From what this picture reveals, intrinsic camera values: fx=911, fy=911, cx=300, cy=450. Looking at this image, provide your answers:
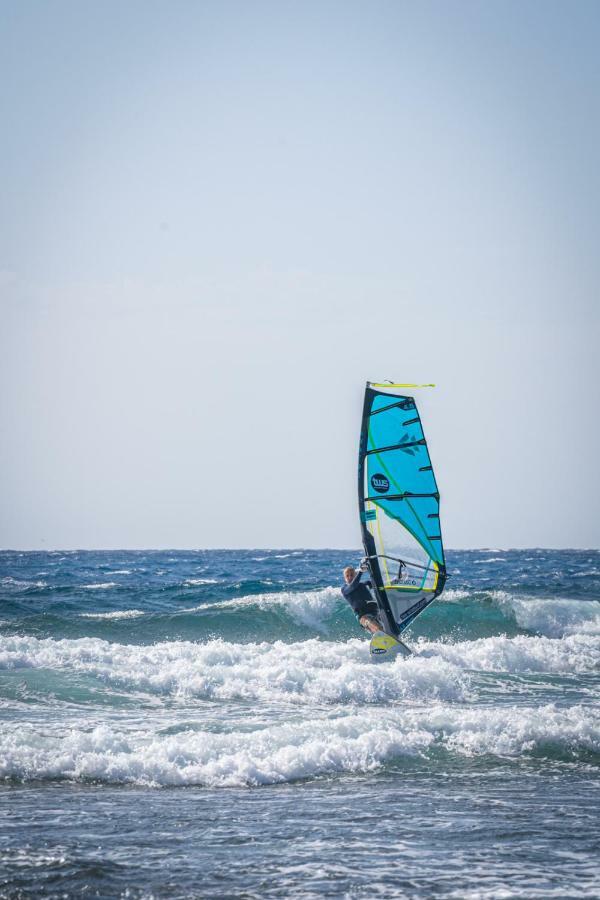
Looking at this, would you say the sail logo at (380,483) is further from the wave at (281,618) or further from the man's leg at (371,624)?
the wave at (281,618)

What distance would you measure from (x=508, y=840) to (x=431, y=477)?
536cm

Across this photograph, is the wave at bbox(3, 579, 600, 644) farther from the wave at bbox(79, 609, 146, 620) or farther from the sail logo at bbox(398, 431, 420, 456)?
the sail logo at bbox(398, 431, 420, 456)

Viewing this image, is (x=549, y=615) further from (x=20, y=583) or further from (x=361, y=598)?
(x=20, y=583)

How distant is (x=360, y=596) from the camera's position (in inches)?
456

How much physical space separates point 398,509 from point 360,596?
1211mm

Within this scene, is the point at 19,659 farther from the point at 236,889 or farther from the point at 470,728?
the point at 236,889

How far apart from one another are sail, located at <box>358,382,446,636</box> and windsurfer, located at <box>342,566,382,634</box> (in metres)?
0.17

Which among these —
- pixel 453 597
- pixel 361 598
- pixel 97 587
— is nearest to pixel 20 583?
pixel 97 587

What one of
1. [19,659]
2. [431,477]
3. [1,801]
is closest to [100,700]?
[19,659]

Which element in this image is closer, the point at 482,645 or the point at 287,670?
the point at 287,670

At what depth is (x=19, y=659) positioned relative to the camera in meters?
14.6

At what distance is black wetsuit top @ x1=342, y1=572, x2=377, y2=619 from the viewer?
11.5m

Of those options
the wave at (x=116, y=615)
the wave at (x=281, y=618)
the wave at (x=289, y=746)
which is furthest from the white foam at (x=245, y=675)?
the wave at (x=116, y=615)

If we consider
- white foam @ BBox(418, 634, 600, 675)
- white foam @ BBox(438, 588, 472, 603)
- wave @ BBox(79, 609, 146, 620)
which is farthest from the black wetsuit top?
white foam @ BBox(438, 588, 472, 603)
